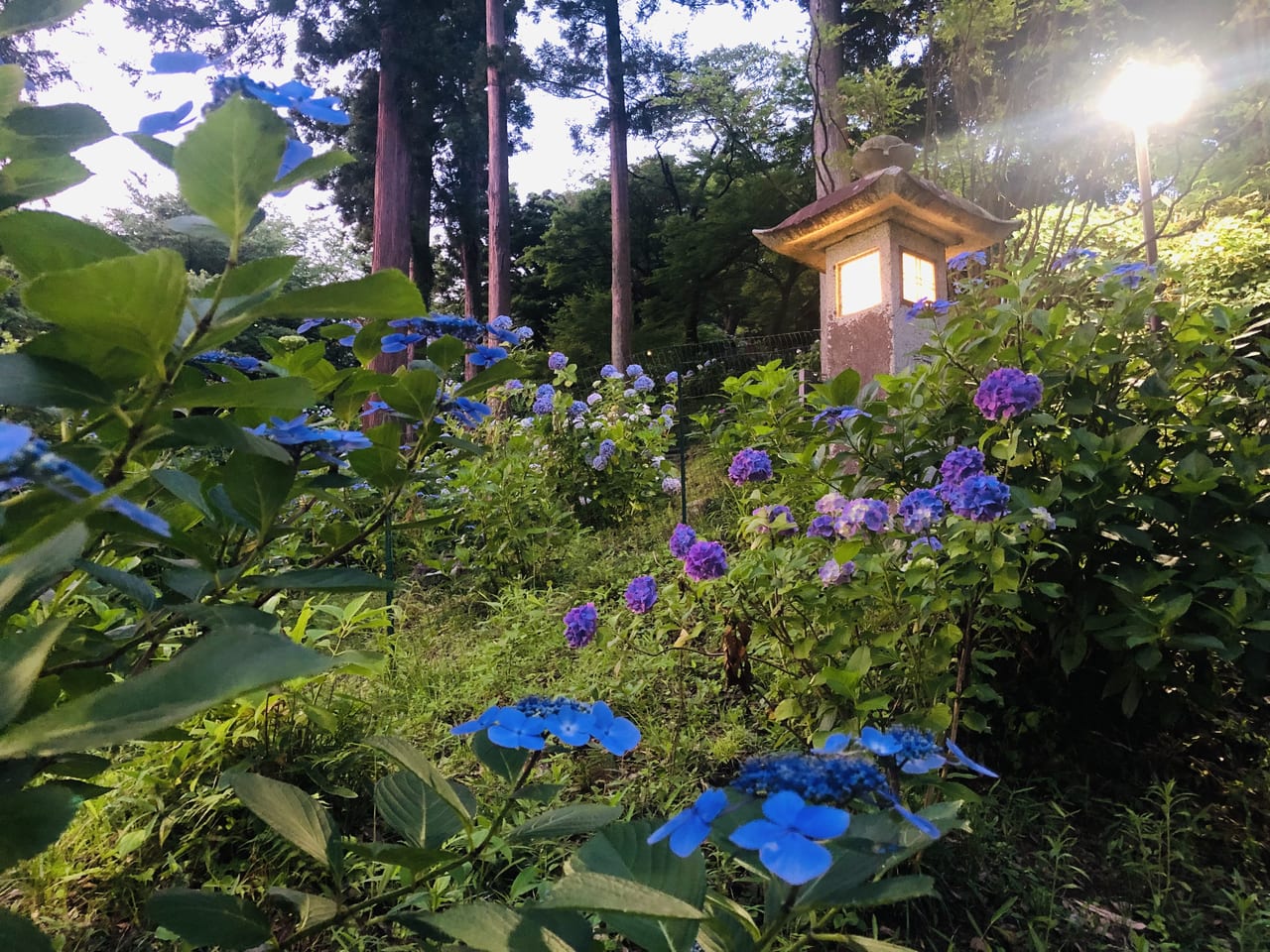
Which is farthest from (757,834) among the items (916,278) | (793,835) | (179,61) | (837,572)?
(916,278)

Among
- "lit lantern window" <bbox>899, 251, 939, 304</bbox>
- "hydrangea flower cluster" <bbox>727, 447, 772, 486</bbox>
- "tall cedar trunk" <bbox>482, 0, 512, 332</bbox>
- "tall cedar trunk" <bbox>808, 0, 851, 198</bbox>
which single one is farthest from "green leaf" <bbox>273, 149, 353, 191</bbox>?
"tall cedar trunk" <bbox>482, 0, 512, 332</bbox>

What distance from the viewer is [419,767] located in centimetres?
58

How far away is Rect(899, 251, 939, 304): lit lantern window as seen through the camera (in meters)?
3.48

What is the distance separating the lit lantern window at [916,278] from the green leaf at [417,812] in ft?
10.9

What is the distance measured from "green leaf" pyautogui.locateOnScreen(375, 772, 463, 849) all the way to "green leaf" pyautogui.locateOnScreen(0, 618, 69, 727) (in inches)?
12.2

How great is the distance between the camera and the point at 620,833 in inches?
21.3

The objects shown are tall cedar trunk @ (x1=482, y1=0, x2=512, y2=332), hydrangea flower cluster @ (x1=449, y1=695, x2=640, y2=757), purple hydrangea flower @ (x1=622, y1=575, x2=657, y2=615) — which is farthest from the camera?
tall cedar trunk @ (x1=482, y1=0, x2=512, y2=332)

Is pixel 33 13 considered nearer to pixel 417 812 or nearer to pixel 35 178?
pixel 35 178

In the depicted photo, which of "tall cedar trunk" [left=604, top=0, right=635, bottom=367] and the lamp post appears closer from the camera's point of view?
the lamp post

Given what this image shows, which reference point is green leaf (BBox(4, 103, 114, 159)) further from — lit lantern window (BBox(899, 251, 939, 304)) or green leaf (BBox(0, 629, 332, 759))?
lit lantern window (BBox(899, 251, 939, 304))

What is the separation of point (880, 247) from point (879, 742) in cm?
339

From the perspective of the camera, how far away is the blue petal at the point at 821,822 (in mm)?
350

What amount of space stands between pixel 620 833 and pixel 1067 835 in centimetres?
145

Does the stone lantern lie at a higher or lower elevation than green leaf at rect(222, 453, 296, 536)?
higher
